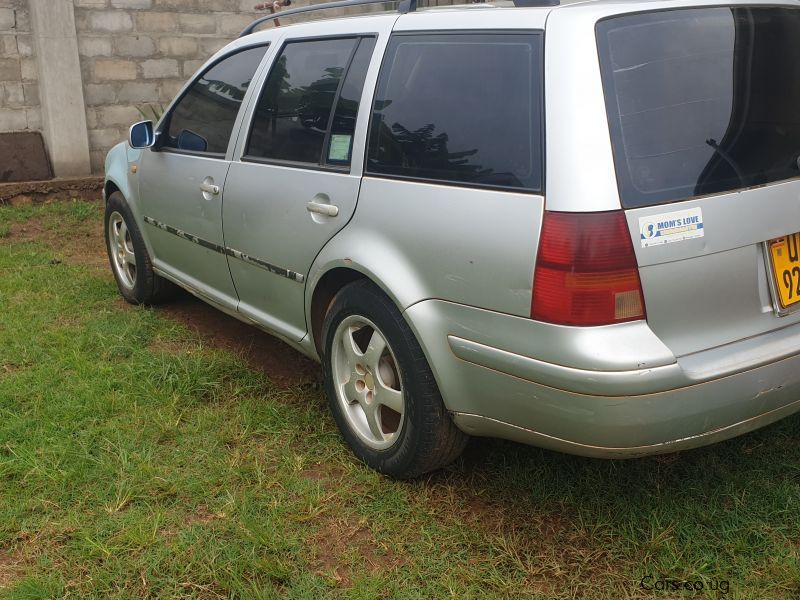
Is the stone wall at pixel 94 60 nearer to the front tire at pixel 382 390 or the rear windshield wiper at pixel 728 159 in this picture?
the front tire at pixel 382 390

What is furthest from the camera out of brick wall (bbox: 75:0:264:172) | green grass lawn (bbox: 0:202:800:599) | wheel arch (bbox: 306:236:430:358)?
brick wall (bbox: 75:0:264:172)

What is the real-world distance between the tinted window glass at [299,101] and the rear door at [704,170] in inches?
48.4

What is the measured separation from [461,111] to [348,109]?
62 centimetres

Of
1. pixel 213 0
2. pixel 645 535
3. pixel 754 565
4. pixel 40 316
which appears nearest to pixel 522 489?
pixel 645 535

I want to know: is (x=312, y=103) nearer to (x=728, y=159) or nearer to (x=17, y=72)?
(x=728, y=159)

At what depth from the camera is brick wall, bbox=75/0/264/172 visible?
7867 millimetres

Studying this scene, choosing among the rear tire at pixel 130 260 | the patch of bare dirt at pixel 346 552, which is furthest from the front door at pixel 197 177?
the patch of bare dirt at pixel 346 552

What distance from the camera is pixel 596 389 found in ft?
7.05

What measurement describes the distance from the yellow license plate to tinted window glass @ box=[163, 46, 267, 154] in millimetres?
2367

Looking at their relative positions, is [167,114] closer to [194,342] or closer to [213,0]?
[194,342]

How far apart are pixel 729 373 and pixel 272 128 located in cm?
212

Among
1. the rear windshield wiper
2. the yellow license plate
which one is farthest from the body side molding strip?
the yellow license plate

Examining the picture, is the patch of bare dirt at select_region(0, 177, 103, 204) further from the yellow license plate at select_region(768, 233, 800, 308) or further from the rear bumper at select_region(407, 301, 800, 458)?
the yellow license plate at select_region(768, 233, 800, 308)

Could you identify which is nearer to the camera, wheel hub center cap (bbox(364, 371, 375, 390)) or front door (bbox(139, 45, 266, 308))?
wheel hub center cap (bbox(364, 371, 375, 390))
